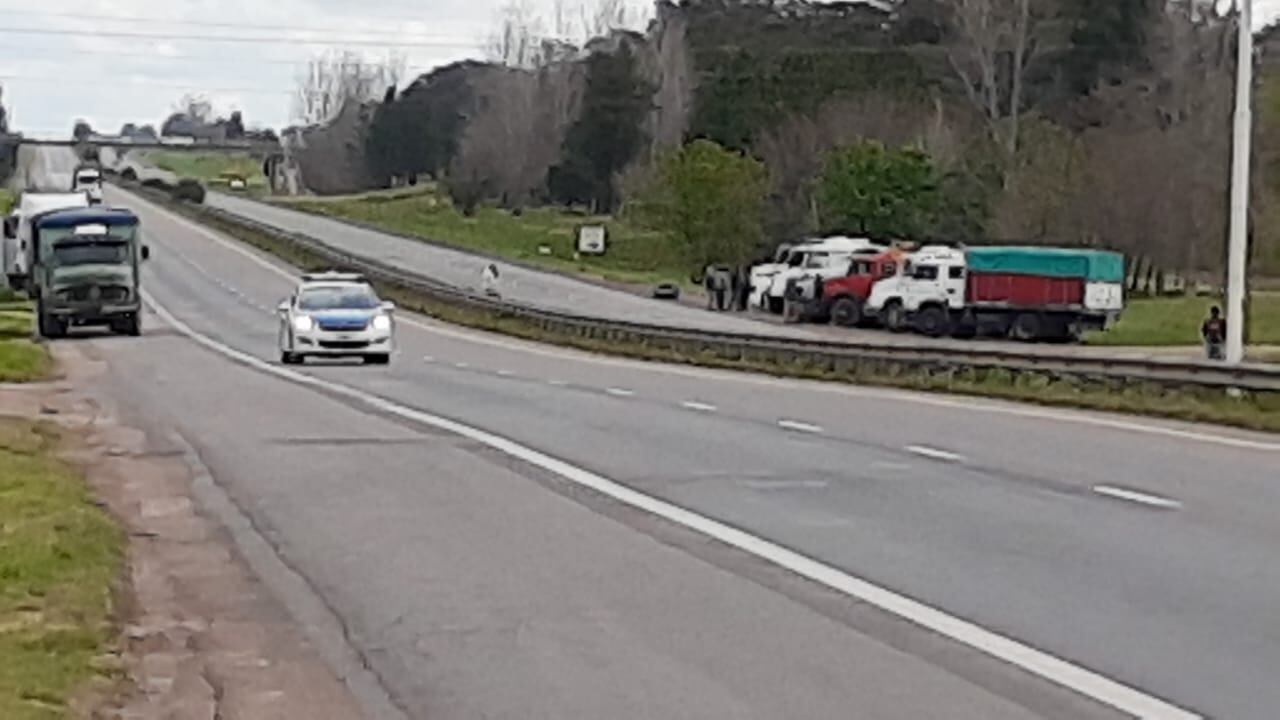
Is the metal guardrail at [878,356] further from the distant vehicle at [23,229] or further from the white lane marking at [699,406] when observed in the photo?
the distant vehicle at [23,229]

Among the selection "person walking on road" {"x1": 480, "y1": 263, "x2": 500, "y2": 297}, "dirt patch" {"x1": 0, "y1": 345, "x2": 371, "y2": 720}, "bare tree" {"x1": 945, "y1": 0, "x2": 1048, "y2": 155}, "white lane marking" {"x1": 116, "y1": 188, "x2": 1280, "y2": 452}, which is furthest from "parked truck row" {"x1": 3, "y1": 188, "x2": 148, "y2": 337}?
"bare tree" {"x1": 945, "y1": 0, "x2": 1048, "y2": 155}

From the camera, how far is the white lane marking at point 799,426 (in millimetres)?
25438

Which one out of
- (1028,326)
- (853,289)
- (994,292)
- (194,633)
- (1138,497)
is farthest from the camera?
(853,289)

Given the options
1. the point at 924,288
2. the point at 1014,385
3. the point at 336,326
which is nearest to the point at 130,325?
the point at 336,326

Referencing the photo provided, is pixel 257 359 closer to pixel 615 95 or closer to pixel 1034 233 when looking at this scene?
pixel 1034 233

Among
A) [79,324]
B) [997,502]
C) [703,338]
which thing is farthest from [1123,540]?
[79,324]

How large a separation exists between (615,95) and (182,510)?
396 ft

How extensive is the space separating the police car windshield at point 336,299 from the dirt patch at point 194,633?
75.8 ft

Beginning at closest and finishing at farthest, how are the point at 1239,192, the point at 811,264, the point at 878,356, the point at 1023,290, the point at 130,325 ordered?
1. the point at 1239,192
2. the point at 878,356
3. the point at 130,325
4. the point at 1023,290
5. the point at 811,264

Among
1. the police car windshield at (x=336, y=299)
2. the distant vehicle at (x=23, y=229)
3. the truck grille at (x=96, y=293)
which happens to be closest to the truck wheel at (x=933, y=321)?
the truck grille at (x=96, y=293)

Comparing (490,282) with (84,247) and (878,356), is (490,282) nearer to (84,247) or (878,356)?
(84,247)

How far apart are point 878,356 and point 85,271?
26271mm

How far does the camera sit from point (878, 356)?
38.9 m

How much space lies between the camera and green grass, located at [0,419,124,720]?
10243mm
